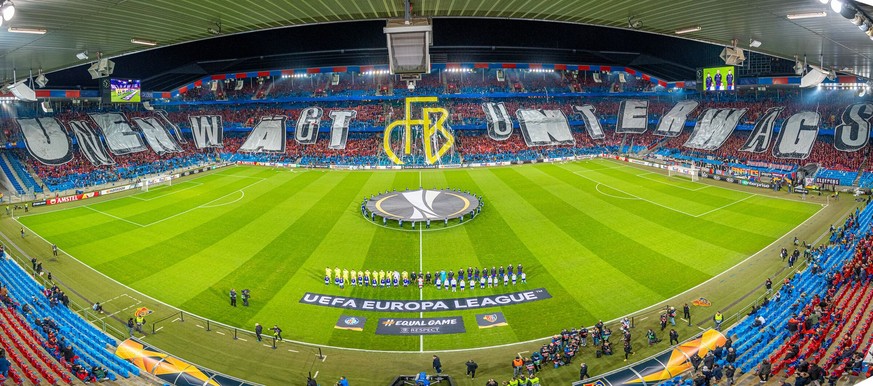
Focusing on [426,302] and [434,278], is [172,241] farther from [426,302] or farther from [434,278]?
[426,302]

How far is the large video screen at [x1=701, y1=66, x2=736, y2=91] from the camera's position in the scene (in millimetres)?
61400

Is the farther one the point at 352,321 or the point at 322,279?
the point at 322,279

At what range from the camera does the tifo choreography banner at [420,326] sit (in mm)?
21938

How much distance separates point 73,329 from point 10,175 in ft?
155

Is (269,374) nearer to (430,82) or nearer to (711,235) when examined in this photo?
(711,235)

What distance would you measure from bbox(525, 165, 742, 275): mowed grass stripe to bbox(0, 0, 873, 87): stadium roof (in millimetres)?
13213

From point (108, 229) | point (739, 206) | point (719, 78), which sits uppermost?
point (719, 78)

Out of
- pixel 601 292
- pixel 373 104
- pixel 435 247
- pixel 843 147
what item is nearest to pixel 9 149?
pixel 373 104

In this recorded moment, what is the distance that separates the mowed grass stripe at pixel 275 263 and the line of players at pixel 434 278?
347cm

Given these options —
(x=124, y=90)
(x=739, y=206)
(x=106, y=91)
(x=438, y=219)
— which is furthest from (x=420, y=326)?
(x=106, y=91)

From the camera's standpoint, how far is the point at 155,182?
187 feet

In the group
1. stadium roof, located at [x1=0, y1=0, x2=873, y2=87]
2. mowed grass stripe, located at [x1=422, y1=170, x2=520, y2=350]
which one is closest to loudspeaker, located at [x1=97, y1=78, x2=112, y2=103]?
stadium roof, located at [x1=0, y1=0, x2=873, y2=87]

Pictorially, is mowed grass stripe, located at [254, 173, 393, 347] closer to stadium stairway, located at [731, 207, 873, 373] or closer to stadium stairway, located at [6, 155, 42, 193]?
stadium stairway, located at [731, 207, 873, 373]

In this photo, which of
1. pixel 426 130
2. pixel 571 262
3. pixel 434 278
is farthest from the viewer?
pixel 426 130
